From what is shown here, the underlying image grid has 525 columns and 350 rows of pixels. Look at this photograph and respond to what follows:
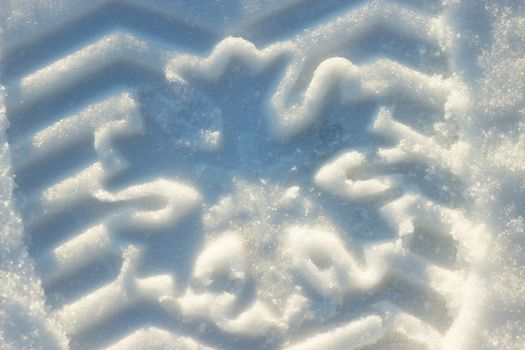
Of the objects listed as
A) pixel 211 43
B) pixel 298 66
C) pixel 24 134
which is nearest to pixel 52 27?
pixel 24 134

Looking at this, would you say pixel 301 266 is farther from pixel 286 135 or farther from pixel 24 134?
pixel 24 134

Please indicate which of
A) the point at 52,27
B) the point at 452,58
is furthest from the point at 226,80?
the point at 452,58

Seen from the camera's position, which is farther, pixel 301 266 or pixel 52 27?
pixel 52 27

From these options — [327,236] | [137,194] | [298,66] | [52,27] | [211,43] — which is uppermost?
[52,27]

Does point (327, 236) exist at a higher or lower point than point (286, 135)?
lower

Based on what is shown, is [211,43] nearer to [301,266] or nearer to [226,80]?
[226,80]

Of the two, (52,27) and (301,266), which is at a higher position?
(52,27)
